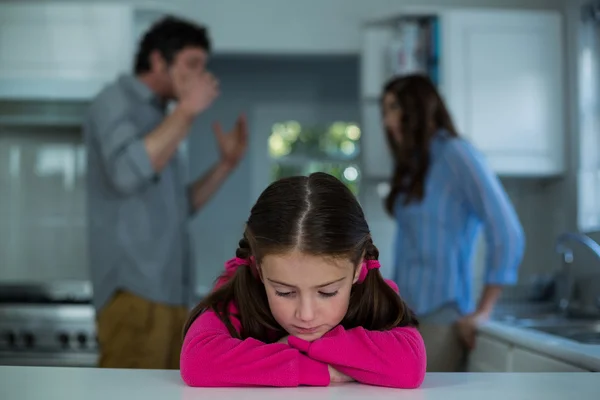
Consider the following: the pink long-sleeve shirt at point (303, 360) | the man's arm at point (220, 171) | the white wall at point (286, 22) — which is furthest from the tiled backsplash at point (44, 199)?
the pink long-sleeve shirt at point (303, 360)

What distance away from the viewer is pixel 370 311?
1324mm

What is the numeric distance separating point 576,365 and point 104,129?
1.38m

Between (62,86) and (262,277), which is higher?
(62,86)

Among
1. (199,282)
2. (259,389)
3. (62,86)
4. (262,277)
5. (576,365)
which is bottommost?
(199,282)

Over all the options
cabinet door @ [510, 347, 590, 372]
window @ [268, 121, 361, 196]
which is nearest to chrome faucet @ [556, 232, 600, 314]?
cabinet door @ [510, 347, 590, 372]

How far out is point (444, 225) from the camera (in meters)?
2.22

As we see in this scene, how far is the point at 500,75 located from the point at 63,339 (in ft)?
6.55

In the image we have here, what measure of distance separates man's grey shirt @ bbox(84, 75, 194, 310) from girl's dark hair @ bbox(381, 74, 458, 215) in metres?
0.68

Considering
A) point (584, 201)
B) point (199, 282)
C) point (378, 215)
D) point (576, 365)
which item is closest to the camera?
point (576, 365)

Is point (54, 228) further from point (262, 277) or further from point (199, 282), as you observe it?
point (262, 277)

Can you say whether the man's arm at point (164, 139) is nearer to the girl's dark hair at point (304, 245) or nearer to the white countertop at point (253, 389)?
the girl's dark hair at point (304, 245)

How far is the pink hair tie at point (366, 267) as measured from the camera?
1.31 metres

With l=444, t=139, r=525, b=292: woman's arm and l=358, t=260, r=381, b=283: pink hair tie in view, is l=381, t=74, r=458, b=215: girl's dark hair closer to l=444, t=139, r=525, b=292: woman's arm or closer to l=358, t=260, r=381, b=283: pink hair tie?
l=444, t=139, r=525, b=292: woman's arm

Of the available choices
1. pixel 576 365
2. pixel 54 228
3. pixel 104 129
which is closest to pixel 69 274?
pixel 54 228
